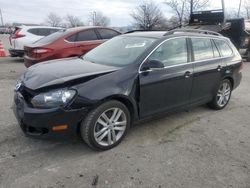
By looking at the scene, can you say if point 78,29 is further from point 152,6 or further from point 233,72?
point 152,6

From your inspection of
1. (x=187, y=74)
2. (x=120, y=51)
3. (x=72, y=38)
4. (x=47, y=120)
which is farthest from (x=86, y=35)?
(x=47, y=120)

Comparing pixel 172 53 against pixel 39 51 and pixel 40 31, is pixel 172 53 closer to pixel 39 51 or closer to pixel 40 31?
pixel 39 51

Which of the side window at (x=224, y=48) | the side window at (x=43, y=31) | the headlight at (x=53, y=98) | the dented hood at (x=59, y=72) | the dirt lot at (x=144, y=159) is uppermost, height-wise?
the side window at (x=43, y=31)

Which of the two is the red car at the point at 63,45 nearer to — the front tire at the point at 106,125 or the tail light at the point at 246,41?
the front tire at the point at 106,125

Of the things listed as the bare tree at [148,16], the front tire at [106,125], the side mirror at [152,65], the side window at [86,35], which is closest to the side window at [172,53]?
the side mirror at [152,65]

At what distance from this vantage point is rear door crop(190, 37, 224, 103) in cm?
485

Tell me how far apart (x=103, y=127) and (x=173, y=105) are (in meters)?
1.36

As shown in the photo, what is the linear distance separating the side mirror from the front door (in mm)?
Result: 32

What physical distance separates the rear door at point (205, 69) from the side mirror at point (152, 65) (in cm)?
101

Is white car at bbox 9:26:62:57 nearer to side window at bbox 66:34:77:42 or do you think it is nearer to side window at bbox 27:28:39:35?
side window at bbox 27:28:39:35

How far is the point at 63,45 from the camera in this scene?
25.7ft

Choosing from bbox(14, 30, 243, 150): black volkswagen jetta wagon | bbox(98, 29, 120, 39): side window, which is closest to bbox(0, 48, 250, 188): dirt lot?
bbox(14, 30, 243, 150): black volkswagen jetta wagon

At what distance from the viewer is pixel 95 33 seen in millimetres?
8773

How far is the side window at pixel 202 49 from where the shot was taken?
4.86 m
